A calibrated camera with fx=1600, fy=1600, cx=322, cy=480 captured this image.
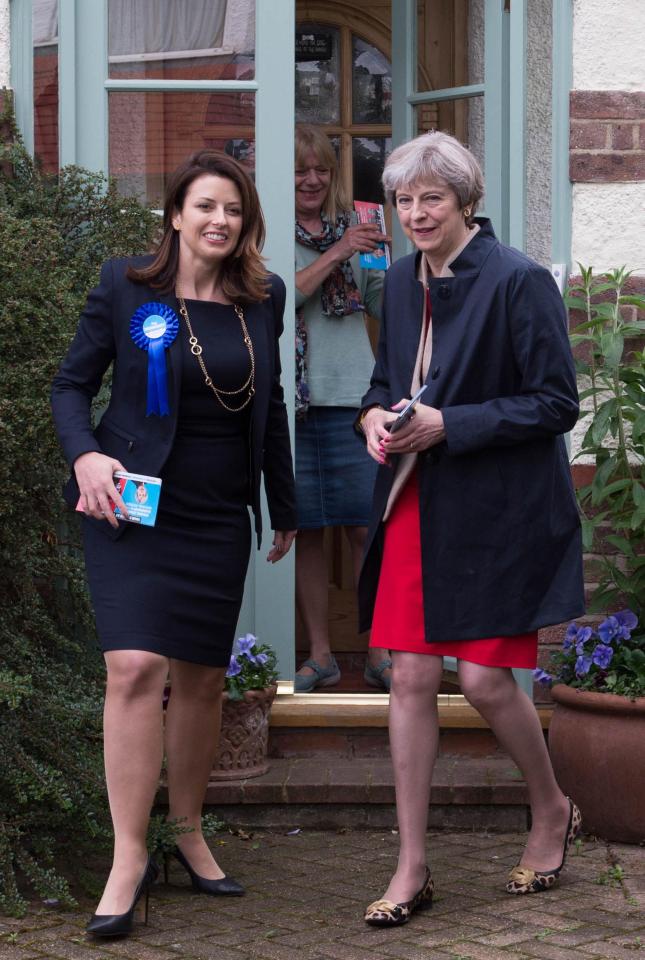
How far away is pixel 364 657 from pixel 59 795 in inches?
116

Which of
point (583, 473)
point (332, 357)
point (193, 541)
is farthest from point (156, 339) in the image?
point (332, 357)

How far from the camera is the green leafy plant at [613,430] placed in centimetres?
484

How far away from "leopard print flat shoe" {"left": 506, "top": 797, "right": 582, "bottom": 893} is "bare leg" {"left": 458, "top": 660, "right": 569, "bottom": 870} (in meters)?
0.02

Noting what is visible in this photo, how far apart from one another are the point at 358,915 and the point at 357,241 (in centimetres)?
255

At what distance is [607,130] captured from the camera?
202 inches

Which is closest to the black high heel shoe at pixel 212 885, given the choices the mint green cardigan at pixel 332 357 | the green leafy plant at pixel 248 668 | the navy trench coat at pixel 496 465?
the green leafy plant at pixel 248 668

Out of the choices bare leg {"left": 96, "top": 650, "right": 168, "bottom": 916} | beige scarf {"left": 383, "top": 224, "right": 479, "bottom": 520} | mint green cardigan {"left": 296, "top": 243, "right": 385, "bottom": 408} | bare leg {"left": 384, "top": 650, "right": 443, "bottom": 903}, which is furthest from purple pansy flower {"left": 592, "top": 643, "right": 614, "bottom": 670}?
bare leg {"left": 96, "top": 650, "right": 168, "bottom": 916}

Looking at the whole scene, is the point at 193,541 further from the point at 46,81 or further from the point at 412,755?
the point at 46,81

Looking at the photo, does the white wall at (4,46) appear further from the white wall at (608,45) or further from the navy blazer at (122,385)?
the white wall at (608,45)

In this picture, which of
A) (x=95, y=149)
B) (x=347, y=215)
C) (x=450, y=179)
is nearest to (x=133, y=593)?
(x=450, y=179)

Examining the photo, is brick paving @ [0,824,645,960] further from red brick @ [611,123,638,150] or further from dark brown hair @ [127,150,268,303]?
red brick @ [611,123,638,150]

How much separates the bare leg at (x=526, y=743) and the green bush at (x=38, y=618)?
3.35 feet

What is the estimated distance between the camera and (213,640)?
397 centimetres

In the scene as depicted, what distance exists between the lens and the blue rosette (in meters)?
3.82
